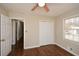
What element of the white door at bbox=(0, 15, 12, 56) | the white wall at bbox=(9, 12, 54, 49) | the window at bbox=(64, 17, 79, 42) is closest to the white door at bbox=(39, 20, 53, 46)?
the white wall at bbox=(9, 12, 54, 49)

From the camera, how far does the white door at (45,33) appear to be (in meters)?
6.40

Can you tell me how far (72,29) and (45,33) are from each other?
7.80 feet

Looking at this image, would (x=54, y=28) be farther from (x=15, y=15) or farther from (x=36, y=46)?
(x=15, y=15)

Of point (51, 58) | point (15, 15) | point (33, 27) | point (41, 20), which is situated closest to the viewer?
point (51, 58)

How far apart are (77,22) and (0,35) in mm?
2922

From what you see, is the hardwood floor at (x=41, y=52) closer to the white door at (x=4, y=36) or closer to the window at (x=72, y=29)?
the window at (x=72, y=29)

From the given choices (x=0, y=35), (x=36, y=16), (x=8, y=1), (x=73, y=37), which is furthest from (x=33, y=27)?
(x=8, y=1)

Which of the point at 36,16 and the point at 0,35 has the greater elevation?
the point at 36,16

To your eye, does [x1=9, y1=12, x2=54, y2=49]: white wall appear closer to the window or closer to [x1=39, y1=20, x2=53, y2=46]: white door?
[x1=39, y1=20, x2=53, y2=46]: white door

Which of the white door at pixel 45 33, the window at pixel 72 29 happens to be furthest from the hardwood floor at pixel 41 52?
the white door at pixel 45 33

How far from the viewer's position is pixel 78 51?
3891mm

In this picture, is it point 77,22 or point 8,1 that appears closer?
point 8,1

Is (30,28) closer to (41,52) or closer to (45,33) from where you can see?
(45,33)

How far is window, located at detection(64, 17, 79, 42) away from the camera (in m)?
4.11
